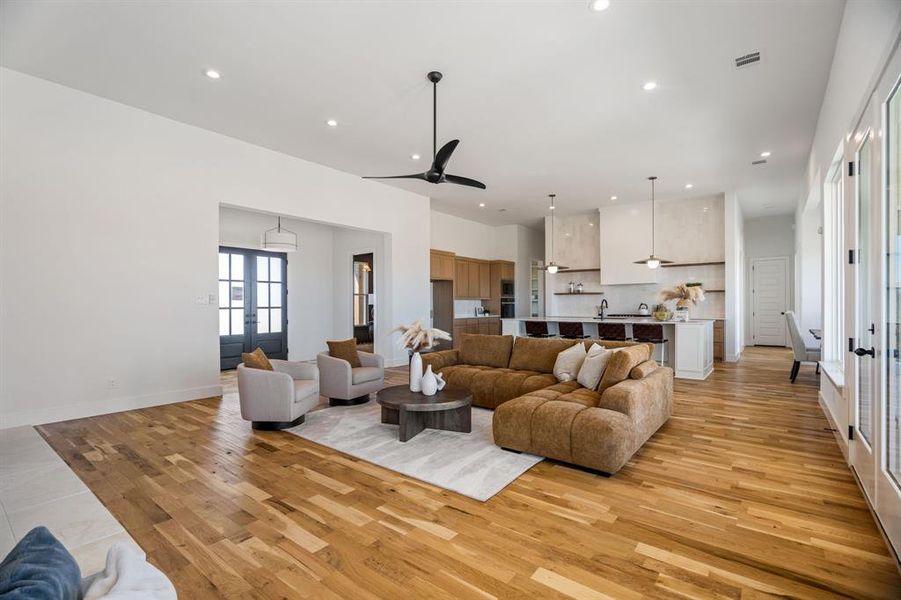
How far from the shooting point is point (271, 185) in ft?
20.5

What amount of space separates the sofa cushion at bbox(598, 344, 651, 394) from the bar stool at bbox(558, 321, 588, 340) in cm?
360

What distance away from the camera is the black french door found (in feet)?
26.3

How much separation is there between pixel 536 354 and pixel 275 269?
601cm

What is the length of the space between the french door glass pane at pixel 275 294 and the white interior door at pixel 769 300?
11939 mm

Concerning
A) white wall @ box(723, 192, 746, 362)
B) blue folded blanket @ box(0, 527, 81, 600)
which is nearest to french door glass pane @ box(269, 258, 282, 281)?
blue folded blanket @ box(0, 527, 81, 600)

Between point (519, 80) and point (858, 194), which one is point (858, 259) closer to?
point (858, 194)

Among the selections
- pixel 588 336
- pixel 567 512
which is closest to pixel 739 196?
pixel 588 336

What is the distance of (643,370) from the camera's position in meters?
3.89

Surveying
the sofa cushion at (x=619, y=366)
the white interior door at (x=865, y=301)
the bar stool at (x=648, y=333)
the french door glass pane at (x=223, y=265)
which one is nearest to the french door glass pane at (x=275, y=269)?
the french door glass pane at (x=223, y=265)

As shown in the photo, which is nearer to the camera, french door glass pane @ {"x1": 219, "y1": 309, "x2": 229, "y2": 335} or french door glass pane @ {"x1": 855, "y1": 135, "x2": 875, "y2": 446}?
french door glass pane @ {"x1": 855, "y1": 135, "x2": 875, "y2": 446}

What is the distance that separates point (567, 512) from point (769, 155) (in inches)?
259

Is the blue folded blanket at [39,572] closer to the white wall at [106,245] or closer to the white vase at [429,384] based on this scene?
the white vase at [429,384]

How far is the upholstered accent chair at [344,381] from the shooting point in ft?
16.6

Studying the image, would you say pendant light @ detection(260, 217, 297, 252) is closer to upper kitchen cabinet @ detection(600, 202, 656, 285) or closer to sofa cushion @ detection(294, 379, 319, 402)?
sofa cushion @ detection(294, 379, 319, 402)
